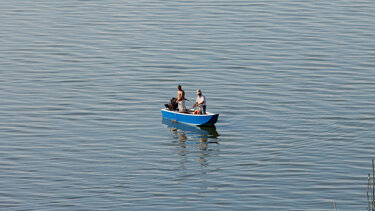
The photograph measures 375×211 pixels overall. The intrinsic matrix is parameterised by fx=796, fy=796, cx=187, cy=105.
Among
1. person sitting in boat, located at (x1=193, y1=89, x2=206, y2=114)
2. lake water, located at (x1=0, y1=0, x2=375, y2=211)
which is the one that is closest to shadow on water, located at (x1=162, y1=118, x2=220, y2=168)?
lake water, located at (x1=0, y1=0, x2=375, y2=211)

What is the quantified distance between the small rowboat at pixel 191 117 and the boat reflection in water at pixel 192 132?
0.80 ft

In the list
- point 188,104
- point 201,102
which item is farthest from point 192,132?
point 188,104

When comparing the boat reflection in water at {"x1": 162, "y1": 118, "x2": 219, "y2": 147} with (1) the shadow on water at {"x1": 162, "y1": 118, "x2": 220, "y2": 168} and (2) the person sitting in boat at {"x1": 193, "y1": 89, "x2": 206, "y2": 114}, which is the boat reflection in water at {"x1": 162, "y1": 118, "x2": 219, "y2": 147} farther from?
(2) the person sitting in boat at {"x1": 193, "y1": 89, "x2": 206, "y2": 114}

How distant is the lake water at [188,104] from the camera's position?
31906mm

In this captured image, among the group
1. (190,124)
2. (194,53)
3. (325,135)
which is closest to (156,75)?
(194,53)

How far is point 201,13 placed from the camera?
229 ft

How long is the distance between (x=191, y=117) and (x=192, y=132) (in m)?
0.94

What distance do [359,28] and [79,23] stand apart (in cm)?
2292

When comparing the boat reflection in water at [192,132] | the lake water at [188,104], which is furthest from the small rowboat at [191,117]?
the lake water at [188,104]

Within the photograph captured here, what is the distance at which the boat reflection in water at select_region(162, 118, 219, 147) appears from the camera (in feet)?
132

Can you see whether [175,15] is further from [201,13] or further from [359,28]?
[359,28]

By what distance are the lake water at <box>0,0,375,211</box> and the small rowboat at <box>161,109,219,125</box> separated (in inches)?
15.5

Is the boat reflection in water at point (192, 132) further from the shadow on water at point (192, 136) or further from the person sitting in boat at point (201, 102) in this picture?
the person sitting in boat at point (201, 102)

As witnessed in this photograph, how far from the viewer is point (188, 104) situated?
4644 cm
